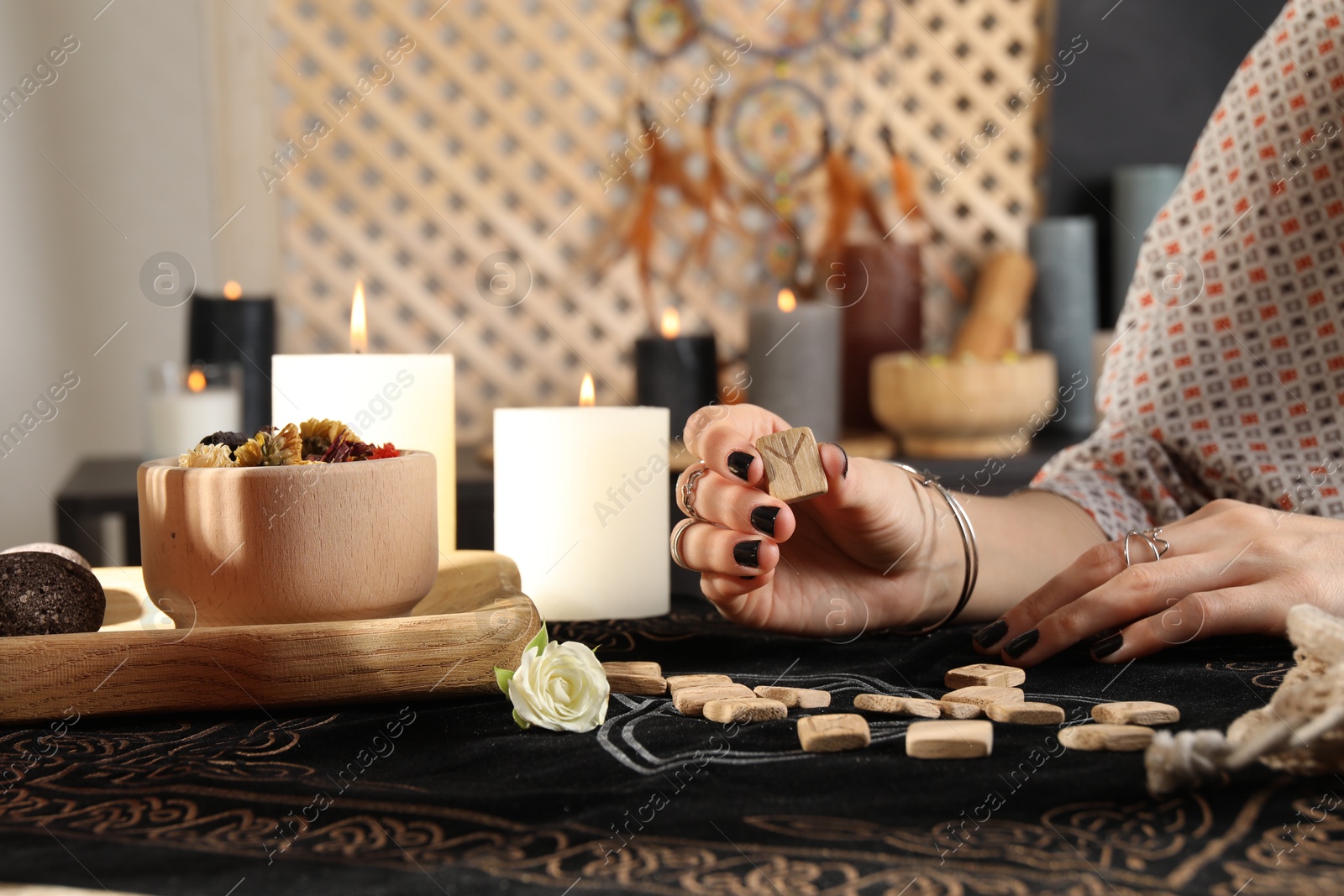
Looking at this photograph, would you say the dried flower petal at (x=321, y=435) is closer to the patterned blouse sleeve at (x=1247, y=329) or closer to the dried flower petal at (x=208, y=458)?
the dried flower petal at (x=208, y=458)

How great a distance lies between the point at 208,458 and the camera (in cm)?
42

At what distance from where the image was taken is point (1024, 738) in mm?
348

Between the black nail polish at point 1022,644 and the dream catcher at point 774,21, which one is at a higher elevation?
the dream catcher at point 774,21

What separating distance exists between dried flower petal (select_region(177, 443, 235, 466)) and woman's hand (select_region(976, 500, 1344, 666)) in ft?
1.00

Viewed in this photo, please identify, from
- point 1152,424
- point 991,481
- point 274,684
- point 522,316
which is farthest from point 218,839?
point 522,316


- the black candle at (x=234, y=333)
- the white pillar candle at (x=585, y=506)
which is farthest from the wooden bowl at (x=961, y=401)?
the white pillar candle at (x=585, y=506)

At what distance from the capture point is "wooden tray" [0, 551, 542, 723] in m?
0.38

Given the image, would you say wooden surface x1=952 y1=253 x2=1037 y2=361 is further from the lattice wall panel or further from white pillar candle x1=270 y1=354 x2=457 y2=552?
white pillar candle x1=270 y1=354 x2=457 y2=552

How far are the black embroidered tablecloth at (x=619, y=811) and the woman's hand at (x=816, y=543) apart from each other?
0.26 ft

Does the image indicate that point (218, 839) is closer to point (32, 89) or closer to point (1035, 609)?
point (1035, 609)

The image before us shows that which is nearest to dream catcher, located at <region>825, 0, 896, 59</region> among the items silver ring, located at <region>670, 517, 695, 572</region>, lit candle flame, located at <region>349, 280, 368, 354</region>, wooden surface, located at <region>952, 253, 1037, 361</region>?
wooden surface, located at <region>952, 253, 1037, 361</region>

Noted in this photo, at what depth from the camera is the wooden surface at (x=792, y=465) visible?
1.47 ft

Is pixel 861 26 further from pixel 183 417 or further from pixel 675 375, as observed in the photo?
pixel 183 417

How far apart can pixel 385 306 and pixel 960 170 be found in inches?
33.0
